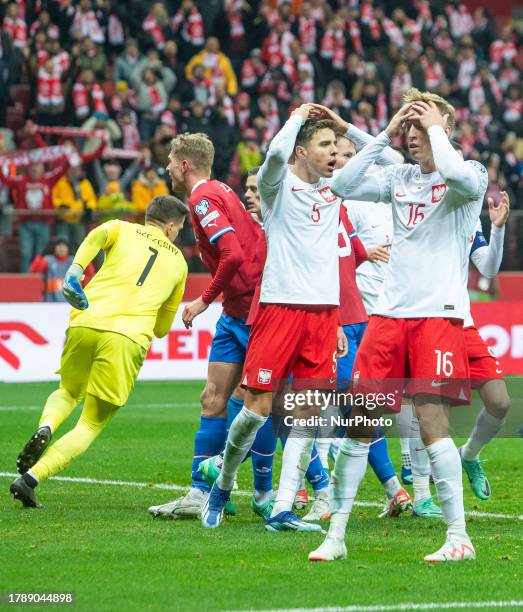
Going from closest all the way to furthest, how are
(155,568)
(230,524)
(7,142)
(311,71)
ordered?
(155,568), (230,524), (7,142), (311,71)

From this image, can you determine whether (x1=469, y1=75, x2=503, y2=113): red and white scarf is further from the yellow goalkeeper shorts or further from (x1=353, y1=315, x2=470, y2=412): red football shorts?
(x1=353, y1=315, x2=470, y2=412): red football shorts

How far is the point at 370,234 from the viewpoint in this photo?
372 inches

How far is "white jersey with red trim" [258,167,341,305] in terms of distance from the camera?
728 centimetres

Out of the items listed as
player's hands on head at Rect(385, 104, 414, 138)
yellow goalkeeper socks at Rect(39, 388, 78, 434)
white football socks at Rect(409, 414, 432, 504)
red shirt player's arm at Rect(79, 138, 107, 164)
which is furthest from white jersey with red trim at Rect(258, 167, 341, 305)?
red shirt player's arm at Rect(79, 138, 107, 164)

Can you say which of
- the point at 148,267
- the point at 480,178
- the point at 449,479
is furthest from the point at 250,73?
the point at 449,479

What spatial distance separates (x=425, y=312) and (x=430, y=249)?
329 millimetres

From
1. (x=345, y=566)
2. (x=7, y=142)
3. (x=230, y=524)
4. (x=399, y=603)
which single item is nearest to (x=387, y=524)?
(x=230, y=524)

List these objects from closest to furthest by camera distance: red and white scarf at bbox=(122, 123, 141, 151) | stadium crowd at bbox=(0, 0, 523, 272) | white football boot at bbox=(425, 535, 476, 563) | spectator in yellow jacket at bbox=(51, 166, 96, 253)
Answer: white football boot at bbox=(425, 535, 476, 563) < spectator in yellow jacket at bbox=(51, 166, 96, 253) < stadium crowd at bbox=(0, 0, 523, 272) < red and white scarf at bbox=(122, 123, 141, 151)

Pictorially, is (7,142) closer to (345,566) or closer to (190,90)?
(190,90)

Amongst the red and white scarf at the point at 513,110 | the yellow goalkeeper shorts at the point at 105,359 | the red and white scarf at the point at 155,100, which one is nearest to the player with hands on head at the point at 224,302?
the yellow goalkeeper shorts at the point at 105,359

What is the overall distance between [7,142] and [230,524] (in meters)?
14.6

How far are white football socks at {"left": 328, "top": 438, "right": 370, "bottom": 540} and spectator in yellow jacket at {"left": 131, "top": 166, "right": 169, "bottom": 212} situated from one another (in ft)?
47.2

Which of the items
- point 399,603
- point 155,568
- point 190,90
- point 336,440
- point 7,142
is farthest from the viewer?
point 190,90

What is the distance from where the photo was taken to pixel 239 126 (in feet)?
78.0
